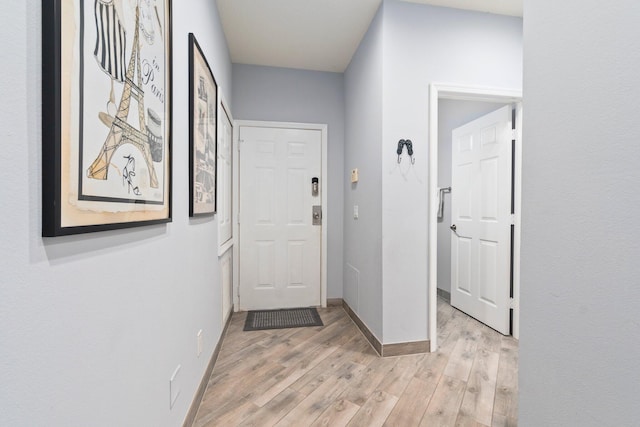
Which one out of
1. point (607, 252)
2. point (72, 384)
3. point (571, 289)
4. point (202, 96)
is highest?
point (202, 96)

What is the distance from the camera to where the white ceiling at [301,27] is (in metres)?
2.23

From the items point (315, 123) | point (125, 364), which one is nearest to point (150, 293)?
point (125, 364)

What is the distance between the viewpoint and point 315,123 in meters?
3.30

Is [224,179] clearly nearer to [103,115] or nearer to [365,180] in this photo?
[365,180]

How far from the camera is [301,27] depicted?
2.52 m

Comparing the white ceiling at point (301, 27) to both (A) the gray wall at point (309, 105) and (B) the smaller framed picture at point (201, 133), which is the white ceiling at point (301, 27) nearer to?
(A) the gray wall at point (309, 105)

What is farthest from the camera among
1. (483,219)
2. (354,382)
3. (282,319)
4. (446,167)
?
(446,167)

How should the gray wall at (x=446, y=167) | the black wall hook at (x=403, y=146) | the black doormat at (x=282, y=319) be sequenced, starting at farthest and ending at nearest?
the gray wall at (x=446, y=167) → the black doormat at (x=282, y=319) → the black wall hook at (x=403, y=146)

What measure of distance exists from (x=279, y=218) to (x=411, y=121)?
5.65ft

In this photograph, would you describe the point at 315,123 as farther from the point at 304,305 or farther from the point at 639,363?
the point at 639,363

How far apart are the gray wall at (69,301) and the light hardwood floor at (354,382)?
21.3 inches

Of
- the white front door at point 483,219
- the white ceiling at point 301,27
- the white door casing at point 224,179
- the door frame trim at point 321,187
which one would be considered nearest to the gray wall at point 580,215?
the white ceiling at point 301,27

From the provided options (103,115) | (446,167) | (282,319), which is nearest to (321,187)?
(282,319)

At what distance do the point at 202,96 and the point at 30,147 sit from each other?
4.27ft
